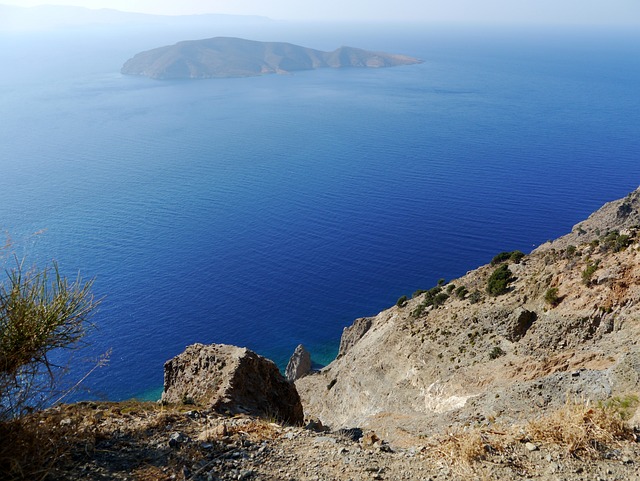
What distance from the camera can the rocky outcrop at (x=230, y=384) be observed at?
16.6m

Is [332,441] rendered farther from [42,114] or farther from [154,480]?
[42,114]

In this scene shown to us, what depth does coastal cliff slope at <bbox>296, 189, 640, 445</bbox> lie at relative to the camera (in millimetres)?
18141

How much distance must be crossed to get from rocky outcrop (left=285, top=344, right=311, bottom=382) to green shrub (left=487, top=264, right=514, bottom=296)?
1020 inches

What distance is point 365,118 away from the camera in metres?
173

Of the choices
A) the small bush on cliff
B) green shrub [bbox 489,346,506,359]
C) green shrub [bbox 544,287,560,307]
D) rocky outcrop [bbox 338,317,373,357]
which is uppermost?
the small bush on cliff

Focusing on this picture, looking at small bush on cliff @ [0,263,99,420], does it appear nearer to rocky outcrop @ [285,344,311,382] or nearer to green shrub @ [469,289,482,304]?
green shrub @ [469,289,482,304]

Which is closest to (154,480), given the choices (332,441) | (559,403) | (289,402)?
(332,441)

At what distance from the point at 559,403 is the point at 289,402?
32.9ft

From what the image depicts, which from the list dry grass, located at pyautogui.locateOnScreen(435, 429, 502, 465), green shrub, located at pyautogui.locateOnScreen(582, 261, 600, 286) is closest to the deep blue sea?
green shrub, located at pyautogui.locateOnScreen(582, 261, 600, 286)

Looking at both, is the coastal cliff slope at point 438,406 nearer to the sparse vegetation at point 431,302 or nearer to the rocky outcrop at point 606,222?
the sparse vegetation at point 431,302

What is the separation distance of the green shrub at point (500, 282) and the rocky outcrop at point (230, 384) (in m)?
16.8

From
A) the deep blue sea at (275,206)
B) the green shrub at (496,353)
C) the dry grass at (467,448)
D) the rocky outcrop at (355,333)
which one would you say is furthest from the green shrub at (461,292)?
the deep blue sea at (275,206)

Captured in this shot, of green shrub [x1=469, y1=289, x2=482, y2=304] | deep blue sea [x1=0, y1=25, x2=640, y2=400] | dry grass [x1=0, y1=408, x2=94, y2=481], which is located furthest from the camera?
deep blue sea [x1=0, y1=25, x2=640, y2=400]

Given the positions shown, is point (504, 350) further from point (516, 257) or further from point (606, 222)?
point (606, 222)
